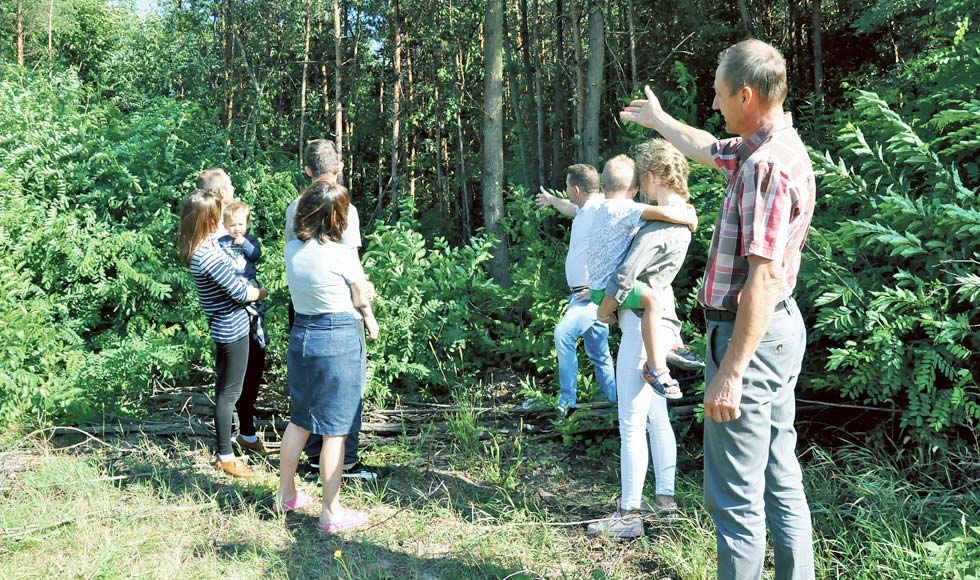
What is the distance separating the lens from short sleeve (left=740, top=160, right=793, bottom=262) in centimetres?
223

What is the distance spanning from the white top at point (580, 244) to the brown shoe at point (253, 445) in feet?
7.99

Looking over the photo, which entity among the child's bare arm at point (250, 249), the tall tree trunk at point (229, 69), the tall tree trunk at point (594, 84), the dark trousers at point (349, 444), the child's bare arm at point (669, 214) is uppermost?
the tall tree trunk at point (229, 69)

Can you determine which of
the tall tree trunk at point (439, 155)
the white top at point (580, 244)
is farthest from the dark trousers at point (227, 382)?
the tall tree trunk at point (439, 155)

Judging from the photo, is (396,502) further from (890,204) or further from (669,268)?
(890,204)

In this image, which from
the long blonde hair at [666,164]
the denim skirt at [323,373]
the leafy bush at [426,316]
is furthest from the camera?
the leafy bush at [426,316]

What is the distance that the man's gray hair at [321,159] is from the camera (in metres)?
4.38

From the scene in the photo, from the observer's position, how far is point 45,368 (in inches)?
227

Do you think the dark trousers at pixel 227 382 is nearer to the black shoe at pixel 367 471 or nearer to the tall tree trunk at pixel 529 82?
the black shoe at pixel 367 471

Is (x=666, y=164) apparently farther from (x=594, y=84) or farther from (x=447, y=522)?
(x=594, y=84)

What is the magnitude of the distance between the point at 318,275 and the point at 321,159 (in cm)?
98

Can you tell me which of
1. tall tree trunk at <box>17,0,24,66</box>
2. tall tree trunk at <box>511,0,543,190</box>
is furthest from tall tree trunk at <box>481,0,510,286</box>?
tall tree trunk at <box>17,0,24,66</box>

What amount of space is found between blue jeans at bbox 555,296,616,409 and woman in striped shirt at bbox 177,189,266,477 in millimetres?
2036

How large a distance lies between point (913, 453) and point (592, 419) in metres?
1.96

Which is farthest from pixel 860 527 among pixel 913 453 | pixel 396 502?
pixel 396 502
